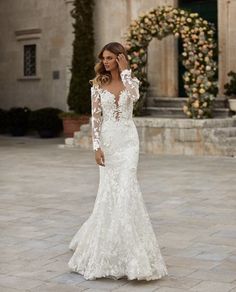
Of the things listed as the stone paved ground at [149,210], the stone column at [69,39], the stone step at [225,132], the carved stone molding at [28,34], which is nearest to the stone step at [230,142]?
the stone step at [225,132]

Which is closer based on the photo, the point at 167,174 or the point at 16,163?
the point at 167,174

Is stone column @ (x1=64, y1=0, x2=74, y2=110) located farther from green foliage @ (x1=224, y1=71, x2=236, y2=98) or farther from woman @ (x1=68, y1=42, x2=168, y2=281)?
woman @ (x1=68, y1=42, x2=168, y2=281)

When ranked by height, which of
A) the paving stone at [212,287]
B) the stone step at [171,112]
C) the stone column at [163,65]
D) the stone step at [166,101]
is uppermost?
the stone column at [163,65]

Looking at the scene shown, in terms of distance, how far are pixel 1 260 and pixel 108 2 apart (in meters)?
14.2

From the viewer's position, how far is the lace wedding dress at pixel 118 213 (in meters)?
5.04

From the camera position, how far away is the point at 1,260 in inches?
229

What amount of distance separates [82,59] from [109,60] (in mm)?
13763

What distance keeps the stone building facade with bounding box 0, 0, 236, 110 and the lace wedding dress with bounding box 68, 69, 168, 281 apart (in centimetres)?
1173

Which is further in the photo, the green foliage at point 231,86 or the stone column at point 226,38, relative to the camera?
the stone column at point 226,38

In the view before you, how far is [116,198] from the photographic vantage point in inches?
204

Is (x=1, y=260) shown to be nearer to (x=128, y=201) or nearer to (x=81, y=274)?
(x=81, y=274)

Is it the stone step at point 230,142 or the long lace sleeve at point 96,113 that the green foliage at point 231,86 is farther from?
the long lace sleeve at point 96,113

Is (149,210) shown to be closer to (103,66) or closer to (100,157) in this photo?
(100,157)

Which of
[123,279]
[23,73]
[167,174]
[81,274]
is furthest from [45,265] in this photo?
[23,73]
